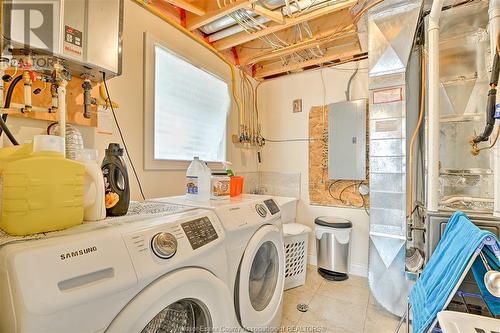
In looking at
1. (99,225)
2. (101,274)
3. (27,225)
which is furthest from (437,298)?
(27,225)

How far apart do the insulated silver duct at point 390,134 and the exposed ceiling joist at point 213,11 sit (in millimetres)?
1088

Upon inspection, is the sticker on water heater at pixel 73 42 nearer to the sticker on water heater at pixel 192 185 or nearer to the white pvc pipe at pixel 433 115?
the sticker on water heater at pixel 192 185

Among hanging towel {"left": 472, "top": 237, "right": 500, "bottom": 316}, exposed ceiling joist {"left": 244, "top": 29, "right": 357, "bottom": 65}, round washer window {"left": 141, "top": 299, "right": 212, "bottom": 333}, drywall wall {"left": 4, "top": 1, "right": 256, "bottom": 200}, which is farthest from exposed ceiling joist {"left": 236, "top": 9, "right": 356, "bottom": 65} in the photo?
round washer window {"left": 141, "top": 299, "right": 212, "bottom": 333}

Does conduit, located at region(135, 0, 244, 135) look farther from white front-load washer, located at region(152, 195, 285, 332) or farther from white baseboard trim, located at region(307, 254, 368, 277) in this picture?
white baseboard trim, located at region(307, 254, 368, 277)

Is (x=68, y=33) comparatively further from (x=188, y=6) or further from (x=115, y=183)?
(x=188, y=6)

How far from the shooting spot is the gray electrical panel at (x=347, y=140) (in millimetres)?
2361

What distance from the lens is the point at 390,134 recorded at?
183 centimetres

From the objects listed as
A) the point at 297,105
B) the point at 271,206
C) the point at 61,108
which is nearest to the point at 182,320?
the point at 271,206

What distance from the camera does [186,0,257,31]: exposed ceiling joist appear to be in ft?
5.32

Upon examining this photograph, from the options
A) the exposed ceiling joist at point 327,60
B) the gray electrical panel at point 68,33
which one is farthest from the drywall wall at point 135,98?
the exposed ceiling joist at point 327,60

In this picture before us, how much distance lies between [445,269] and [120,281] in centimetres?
117

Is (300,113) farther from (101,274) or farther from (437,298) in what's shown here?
(101,274)

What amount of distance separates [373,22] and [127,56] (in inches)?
75.9

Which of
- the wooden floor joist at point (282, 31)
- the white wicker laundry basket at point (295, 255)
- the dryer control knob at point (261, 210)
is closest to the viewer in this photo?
the dryer control knob at point (261, 210)
